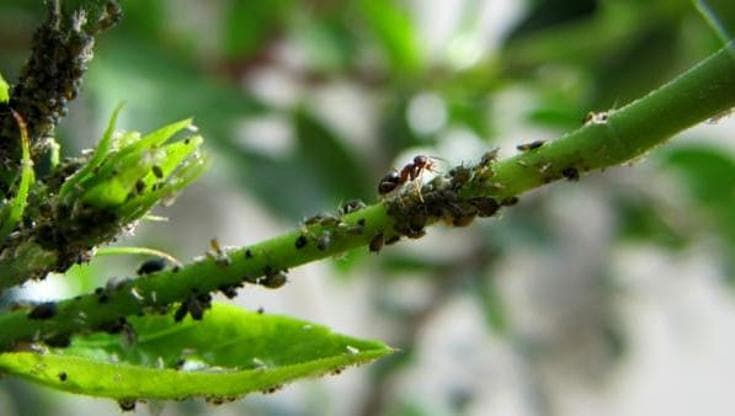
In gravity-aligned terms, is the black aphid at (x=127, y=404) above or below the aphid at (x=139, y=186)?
below

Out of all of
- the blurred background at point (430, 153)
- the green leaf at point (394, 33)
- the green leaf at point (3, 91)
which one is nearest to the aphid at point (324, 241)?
the green leaf at point (3, 91)

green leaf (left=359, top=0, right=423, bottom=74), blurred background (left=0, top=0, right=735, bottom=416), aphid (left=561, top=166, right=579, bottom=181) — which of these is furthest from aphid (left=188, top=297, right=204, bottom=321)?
green leaf (left=359, top=0, right=423, bottom=74)

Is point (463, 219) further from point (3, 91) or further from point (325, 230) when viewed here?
point (3, 91)

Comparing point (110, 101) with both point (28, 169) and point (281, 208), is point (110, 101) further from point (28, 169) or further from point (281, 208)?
point (28, 169)

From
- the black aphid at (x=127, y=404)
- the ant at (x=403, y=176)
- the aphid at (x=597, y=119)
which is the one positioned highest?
the ant at (x=403, y=176)

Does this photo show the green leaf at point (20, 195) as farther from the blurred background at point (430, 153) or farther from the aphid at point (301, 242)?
the blurred background at point (430, 153)

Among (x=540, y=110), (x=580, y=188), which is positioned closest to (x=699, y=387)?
(x=580, y=188)

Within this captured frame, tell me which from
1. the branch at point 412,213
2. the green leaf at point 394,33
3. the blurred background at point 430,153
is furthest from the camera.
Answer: the green leaf at point 394,33

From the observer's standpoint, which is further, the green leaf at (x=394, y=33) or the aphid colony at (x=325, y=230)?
the green leaf at (x=394, y=33)
